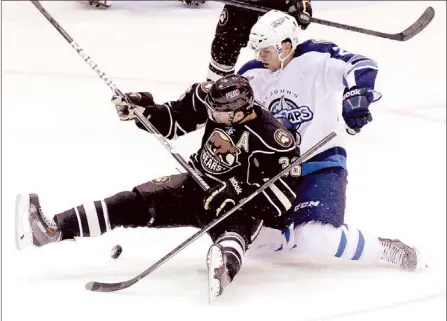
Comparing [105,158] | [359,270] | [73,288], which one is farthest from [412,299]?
[105,158]

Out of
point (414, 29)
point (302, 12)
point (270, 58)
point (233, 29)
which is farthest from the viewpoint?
point (233, 29)

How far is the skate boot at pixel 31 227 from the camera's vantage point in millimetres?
2375

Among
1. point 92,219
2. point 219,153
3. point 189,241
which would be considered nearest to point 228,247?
point 189,241

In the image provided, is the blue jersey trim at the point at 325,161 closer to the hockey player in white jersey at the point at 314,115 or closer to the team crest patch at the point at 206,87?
the hockey player in white jersey at the point at 314,115

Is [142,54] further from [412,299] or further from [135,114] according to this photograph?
[412,299]

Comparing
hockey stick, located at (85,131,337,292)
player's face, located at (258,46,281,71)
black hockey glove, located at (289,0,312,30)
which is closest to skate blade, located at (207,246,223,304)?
hockey stick, located at (85,131,337,292)

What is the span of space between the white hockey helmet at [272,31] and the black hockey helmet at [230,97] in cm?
15

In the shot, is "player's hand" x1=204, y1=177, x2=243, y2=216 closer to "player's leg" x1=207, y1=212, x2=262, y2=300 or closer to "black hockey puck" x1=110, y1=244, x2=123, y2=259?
"player's leg" x1=207, y1=212, x2=262, y2=300

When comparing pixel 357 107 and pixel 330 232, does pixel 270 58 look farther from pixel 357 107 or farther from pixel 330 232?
pixel 330 232

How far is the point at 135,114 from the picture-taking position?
8.32 feet

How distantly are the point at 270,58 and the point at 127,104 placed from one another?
0.43m

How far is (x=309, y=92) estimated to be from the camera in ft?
8.64

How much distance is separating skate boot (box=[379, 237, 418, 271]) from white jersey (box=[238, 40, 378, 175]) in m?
0.30

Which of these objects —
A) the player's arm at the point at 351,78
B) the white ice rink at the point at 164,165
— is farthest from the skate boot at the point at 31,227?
the player's arm at the point at 351,78
